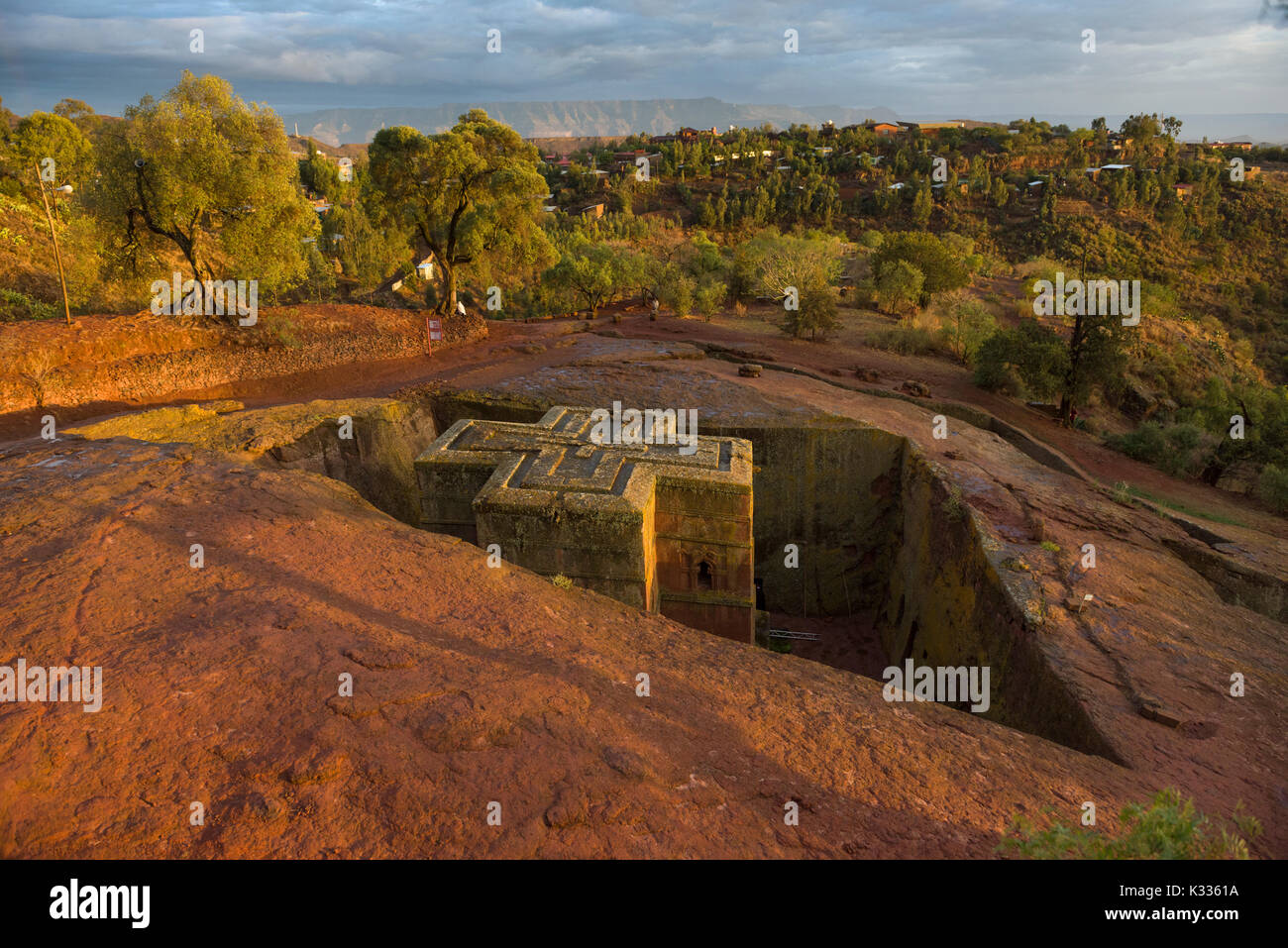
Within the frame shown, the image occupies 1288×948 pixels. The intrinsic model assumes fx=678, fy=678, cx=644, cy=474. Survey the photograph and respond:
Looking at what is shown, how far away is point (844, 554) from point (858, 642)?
1.94 meters

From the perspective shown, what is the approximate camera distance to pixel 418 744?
15.6ft

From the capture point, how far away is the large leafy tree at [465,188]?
19.6 meters

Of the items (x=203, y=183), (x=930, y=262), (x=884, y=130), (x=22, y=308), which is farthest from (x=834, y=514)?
(x=884, y=130)

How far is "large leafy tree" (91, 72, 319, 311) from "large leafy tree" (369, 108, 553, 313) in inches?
156

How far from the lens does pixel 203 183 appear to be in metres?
14.9

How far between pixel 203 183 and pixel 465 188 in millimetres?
7241

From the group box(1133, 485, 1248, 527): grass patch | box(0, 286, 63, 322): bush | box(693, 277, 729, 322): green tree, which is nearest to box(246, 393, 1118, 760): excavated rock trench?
box(1133, 485, 1248, 527): grass patch

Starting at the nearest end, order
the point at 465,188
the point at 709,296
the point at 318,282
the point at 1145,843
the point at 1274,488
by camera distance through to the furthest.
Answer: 1. the point at 1145,843
2. the point at 1274,488
3. the point at 465,188
4. the point at 709,296
5. the point at 318,282

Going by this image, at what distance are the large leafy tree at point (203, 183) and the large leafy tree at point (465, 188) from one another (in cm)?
395

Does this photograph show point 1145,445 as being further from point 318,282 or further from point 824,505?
point 318,282

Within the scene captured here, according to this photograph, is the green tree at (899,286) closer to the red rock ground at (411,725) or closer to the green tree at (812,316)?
the green tree at (812,316)

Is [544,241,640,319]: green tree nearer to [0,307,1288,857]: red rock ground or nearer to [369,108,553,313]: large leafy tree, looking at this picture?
[369,108,553,313]: large leafy tree

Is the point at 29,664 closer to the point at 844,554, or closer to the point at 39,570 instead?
the point at 39,570
